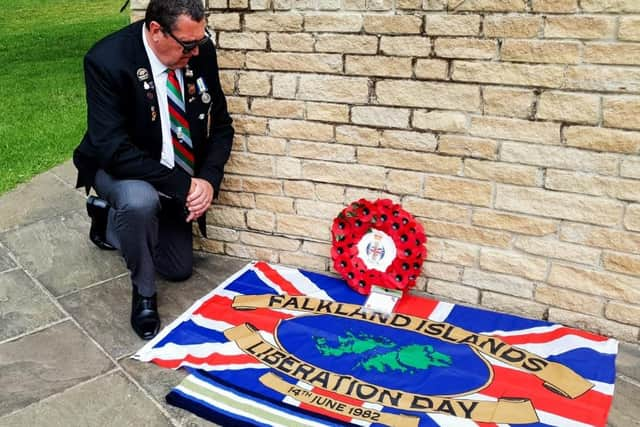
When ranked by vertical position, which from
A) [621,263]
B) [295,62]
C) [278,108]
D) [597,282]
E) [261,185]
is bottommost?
[597,282]

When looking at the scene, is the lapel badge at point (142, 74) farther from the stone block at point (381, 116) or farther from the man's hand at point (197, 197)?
the stone block at point (381, 116)

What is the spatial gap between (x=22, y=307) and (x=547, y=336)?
Answer: 271 centimetres

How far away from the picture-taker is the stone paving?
263cm

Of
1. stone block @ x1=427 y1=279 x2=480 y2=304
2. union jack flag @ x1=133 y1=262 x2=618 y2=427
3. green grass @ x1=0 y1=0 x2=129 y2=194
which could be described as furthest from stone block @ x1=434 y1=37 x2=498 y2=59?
green grass @ x1=0 y1=0 x2=129 y2=194

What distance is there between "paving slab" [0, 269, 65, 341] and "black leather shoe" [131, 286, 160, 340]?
417mm

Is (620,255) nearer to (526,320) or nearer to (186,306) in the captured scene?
(526,320)

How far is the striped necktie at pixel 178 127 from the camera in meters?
3.34

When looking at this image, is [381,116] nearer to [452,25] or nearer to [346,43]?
[346,43]

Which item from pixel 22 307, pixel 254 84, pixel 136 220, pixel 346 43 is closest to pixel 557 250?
pixel 346 43

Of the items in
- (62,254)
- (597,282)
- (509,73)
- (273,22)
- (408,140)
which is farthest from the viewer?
(62,254)

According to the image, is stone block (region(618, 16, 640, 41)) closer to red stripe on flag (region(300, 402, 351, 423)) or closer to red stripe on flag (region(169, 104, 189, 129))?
red stripe on flag (region(300, 402, 351, 423))

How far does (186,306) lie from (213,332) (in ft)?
1.22

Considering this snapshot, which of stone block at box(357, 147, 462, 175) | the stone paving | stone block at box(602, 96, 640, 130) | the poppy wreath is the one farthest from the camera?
the poppy wreath

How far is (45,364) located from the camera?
294cm
